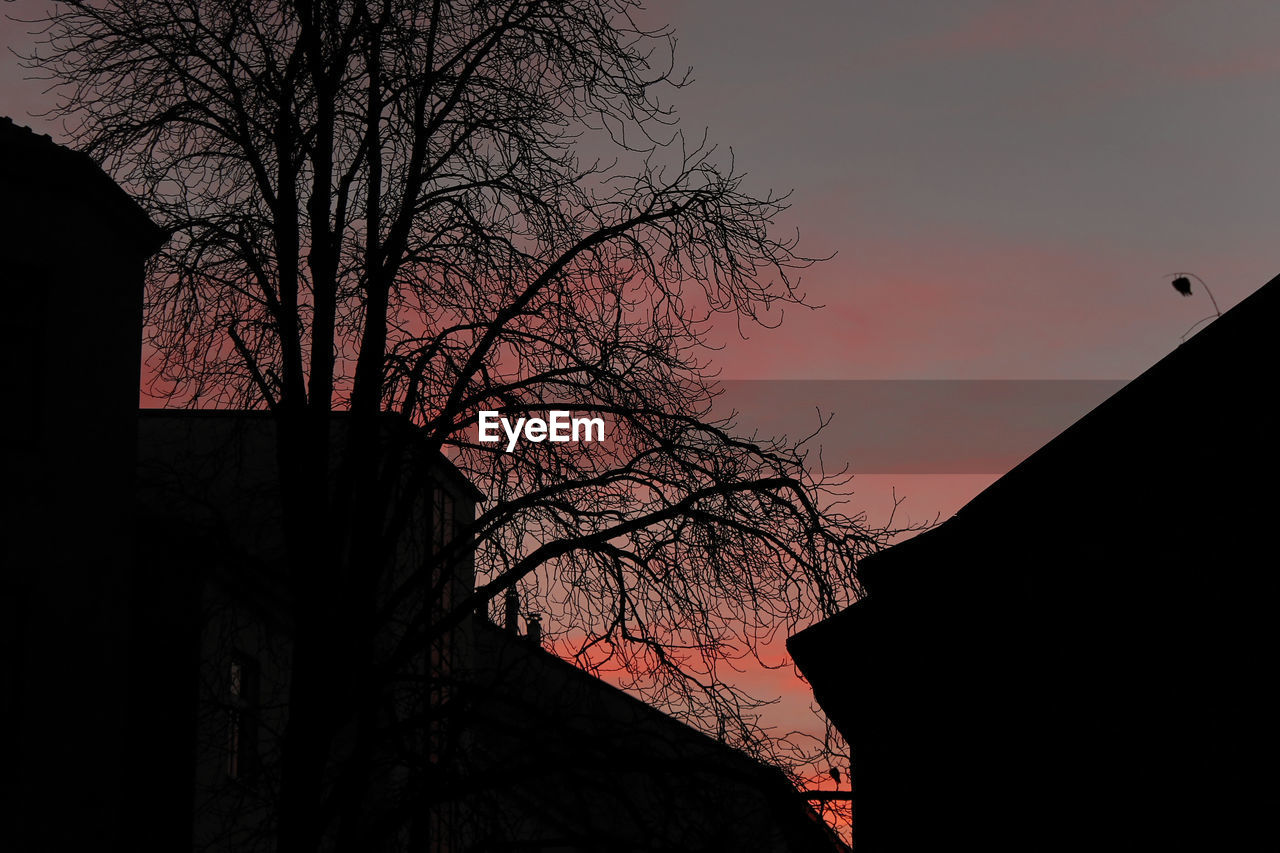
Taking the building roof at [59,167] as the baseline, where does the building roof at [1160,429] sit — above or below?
below

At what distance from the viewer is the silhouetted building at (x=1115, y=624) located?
7.58 m

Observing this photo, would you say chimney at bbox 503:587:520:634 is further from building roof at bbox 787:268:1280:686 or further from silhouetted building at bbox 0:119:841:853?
building roof at bbox 787:268:1280:686

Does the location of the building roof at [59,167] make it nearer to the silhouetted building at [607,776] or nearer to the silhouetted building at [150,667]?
the silhouetted building at [150,667]

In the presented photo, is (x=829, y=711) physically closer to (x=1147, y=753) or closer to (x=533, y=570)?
(x=533, y=570)

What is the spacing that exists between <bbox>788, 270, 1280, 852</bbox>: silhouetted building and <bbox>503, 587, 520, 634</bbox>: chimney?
9.14 ft

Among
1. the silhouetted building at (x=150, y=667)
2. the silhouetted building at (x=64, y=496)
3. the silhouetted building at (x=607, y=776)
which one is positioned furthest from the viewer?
the silhouetted building at (x=64, y=496)

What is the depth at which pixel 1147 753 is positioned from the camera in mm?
8336

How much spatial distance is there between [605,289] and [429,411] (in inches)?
73.8

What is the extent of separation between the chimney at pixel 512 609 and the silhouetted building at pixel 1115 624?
2786 mm

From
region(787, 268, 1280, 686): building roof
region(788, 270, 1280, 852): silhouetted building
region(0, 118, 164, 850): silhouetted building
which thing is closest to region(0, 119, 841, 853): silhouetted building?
region(0, 118, 164, 850): silhouetted building

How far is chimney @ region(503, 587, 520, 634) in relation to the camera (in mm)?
11086

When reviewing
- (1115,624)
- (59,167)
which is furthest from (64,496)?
(1115,624)

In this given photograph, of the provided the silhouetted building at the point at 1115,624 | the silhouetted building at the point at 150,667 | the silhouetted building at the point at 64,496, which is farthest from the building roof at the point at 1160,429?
the silhouetted building at the point at 64,496

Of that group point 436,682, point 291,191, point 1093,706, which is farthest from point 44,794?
point 1093,706
